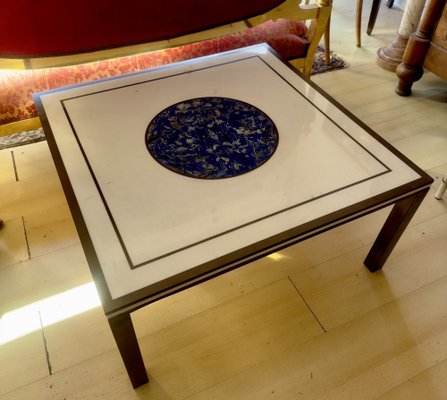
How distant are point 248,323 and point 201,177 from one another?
0.46 meters

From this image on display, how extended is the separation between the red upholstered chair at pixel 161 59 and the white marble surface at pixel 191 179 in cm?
20

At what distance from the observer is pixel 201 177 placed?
939mm

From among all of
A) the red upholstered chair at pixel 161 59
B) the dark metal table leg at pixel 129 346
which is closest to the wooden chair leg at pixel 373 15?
the red upholstered chair at pixel 161 59

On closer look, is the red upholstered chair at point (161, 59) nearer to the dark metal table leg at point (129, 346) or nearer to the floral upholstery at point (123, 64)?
the floral upholstery at point (123, 64)

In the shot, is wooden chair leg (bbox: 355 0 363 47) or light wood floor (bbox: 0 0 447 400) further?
wooden chair leg (bbox: 355 0 363 47)

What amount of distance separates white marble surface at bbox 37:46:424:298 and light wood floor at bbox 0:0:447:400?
0.40 meters

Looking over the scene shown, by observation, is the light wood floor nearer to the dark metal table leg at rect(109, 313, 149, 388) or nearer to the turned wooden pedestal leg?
the dark metal table leg at rect(109, 313, 149, 388)

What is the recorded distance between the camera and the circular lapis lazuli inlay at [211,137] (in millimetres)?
967

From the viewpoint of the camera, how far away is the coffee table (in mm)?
790

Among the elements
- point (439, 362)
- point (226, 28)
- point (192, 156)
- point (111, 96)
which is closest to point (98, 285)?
point (192, 156)

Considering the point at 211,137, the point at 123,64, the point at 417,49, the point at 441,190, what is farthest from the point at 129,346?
the point at 417,49

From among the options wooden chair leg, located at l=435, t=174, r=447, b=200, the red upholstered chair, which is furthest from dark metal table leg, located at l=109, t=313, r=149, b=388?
wooden chair leg, located at l=435, t=174, r=447, b=200

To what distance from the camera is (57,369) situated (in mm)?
1014

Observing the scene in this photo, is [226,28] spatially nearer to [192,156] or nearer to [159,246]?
[192,156]
